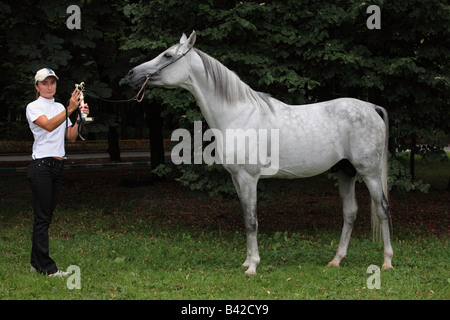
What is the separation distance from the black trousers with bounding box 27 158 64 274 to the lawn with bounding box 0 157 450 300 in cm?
28

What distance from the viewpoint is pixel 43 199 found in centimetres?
575

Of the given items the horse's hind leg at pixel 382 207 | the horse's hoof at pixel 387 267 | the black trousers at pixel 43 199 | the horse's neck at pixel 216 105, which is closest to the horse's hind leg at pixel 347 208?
the horse's hind leg at pixel 382 207

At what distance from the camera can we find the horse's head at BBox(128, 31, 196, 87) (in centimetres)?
589

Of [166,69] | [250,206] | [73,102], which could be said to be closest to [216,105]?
[166,69]

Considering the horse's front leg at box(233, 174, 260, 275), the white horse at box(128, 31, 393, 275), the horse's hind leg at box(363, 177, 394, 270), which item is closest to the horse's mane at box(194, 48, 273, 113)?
the white horse at box(128, 31, 393, 275)

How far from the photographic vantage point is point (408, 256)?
23.1 feet

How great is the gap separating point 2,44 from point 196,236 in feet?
23.1

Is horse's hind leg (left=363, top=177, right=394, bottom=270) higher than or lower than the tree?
lower

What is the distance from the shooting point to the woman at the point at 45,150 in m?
5.63

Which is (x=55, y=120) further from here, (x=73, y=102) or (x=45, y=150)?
(x=45, y=150)

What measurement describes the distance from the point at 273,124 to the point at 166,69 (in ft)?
4.93

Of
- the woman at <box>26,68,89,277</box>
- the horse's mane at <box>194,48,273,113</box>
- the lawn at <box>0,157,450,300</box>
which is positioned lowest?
the lawn at <box>0,157,450,300</box>

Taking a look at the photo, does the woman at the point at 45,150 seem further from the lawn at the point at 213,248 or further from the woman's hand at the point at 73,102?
the lawn at the point at 213,248

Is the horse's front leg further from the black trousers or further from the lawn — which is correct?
the black trousers
